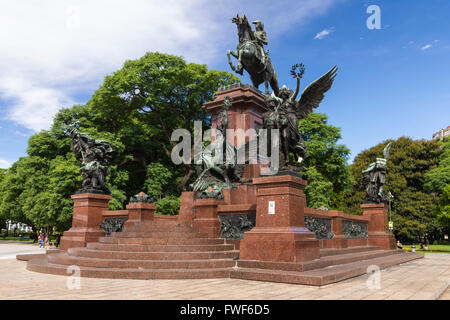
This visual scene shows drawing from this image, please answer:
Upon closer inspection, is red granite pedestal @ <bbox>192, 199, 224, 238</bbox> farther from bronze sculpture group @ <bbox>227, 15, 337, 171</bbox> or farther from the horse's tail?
the horse's tail

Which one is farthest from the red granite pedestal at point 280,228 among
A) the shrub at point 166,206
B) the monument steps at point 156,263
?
the shrub at point 166,206

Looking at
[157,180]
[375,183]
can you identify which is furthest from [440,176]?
[157,180]

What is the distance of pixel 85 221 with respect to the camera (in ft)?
42.1

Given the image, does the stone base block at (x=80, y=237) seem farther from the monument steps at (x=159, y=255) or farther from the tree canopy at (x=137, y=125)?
the tree canopy at (x=137, y=125)

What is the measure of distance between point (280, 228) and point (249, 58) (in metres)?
8.29

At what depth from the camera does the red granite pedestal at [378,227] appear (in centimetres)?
1611

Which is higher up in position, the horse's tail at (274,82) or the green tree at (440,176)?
the horse's tail at (274,82)

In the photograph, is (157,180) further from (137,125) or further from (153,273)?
(153,273)

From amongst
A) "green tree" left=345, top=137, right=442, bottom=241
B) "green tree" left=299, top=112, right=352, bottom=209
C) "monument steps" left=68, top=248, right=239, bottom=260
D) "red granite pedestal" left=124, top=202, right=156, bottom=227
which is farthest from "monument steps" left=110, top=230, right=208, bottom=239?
"green tree" left=345, top=137, right=442, bottom=241

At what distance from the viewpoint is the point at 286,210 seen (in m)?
8.55

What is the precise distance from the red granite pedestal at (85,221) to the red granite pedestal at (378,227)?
1134cm

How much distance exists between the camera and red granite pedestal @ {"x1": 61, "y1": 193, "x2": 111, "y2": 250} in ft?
41.4
